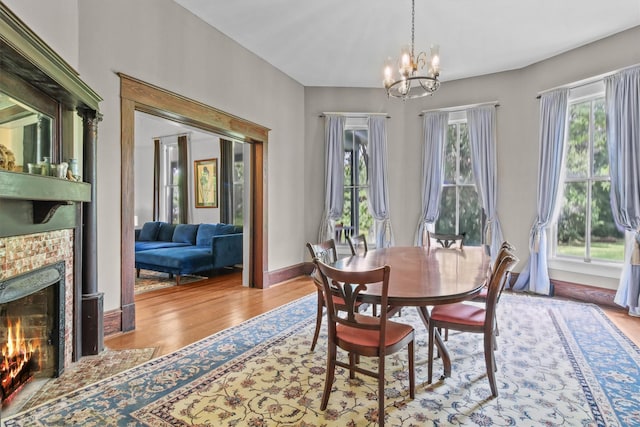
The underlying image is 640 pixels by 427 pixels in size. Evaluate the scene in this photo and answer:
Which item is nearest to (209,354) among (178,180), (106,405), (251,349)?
(251,349)

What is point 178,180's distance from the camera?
26.5ft

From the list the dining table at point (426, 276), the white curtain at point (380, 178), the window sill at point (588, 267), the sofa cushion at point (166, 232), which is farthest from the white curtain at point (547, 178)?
the sofa cushion at point (166, 232)

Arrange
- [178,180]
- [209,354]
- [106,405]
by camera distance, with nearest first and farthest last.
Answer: [106,405]
[209,354]
[178,180]

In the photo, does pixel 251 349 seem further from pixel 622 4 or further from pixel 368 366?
pixel 622 4

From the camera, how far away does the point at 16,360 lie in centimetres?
217

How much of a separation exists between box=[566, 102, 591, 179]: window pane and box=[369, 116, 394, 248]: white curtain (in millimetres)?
2544

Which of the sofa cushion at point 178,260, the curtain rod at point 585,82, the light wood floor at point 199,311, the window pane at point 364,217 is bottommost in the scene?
the light wood floor at point 199,311

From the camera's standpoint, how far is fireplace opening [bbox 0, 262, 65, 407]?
212cm

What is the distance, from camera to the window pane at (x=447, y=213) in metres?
5.59

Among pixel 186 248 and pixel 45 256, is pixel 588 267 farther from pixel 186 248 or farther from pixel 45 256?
pixel 186 248

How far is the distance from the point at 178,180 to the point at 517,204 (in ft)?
23.0

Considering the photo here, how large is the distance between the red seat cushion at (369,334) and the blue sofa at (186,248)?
3927 millimetres

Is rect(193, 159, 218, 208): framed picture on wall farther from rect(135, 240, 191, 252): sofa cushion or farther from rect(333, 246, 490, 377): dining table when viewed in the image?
rect(333, 246, 490, 377): dining table

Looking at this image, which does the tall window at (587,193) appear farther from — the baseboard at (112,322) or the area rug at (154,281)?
the area rug at (154,281)
